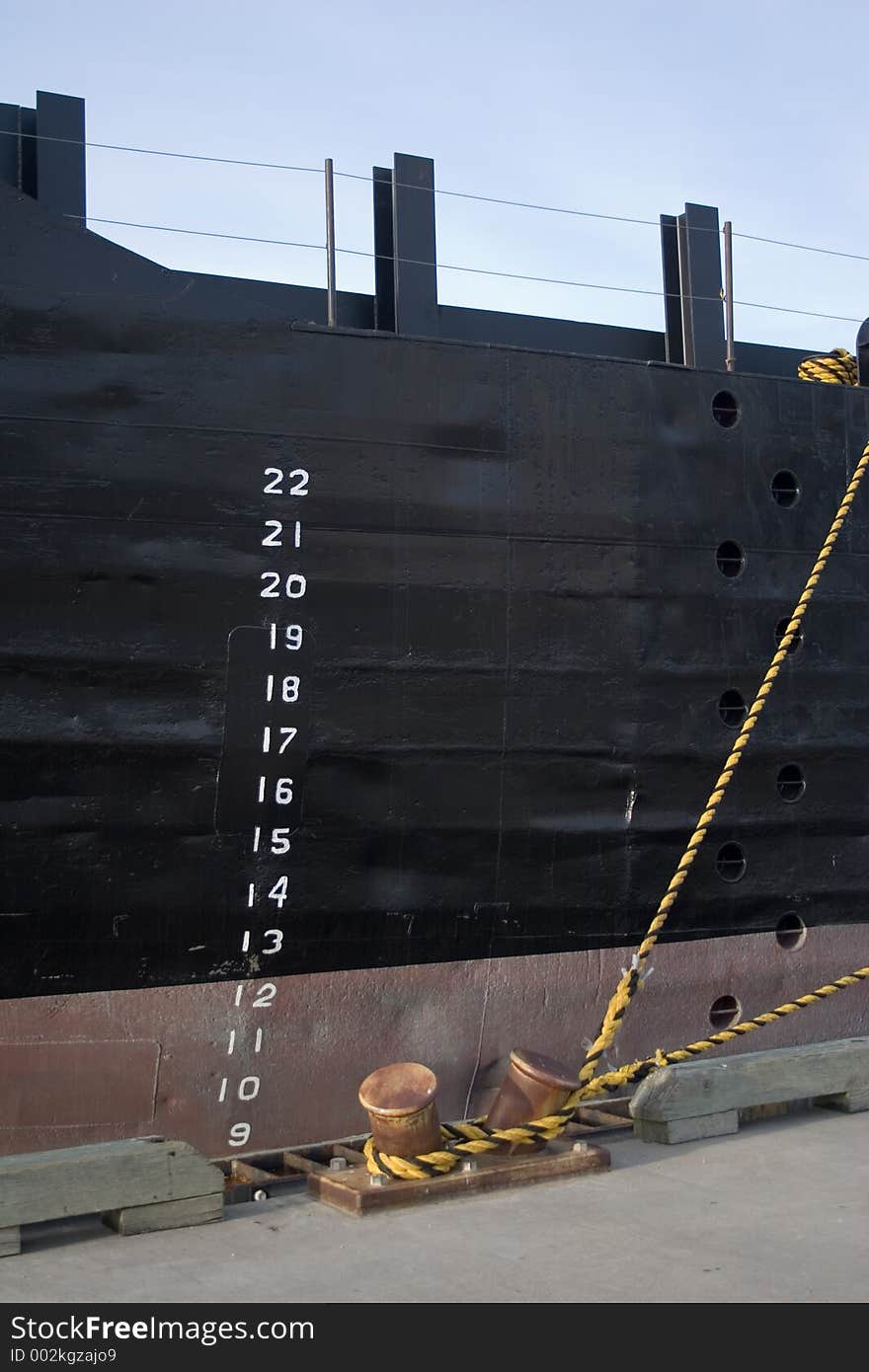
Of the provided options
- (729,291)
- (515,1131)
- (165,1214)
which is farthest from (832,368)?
(165,1214)

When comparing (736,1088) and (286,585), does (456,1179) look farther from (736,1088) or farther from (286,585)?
(286,585)

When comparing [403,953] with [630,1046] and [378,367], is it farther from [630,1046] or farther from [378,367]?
[378,367]

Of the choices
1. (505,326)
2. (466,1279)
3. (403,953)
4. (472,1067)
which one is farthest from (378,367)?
(466,1279)

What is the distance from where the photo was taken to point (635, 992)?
6.88 meters

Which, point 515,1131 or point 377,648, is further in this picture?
point 377,648

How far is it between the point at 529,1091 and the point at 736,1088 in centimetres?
118

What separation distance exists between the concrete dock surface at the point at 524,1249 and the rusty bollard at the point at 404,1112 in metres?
0.25

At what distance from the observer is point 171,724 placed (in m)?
6.13

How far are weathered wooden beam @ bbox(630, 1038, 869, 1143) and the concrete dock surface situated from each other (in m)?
0.41

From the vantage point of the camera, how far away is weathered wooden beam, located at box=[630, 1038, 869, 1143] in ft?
20.8

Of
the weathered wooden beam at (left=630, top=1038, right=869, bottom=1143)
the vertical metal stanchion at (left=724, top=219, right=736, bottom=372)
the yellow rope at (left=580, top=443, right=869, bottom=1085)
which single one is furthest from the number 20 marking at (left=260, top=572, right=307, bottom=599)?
the vertical metal stanchion at (left=724, top=219, right=736, bottom=372)

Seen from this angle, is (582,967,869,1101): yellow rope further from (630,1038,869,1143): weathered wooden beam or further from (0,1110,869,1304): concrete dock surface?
(0,1110,869,1304): concrete dock surface

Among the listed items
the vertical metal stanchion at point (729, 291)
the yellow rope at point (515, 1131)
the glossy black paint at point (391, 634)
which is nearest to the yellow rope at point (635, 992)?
the yellow rope at point (515, 1131)
